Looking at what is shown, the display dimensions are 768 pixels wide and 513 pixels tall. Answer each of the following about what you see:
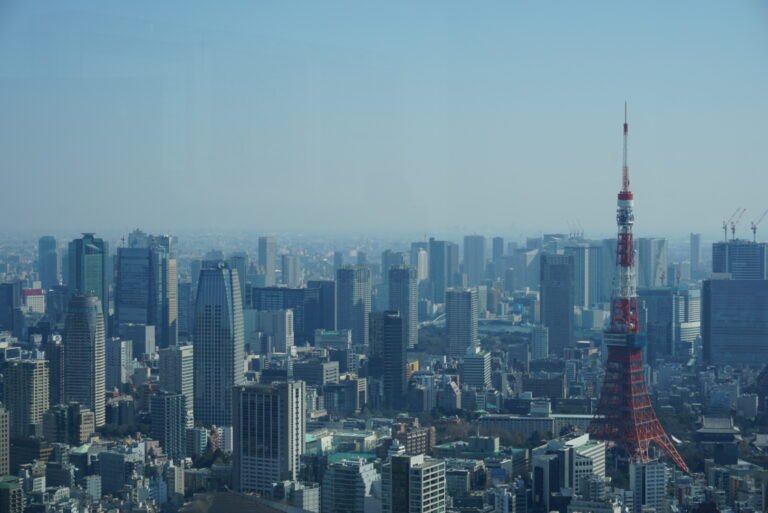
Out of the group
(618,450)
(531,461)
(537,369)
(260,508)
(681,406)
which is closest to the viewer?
(260,508)

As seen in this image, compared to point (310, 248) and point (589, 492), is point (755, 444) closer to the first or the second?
point (589, 492)

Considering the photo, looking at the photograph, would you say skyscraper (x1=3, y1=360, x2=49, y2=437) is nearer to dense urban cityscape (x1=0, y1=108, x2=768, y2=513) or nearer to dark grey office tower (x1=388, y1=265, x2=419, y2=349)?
dense urban cityscape (x1=0, y1=108, x2=768, y2=513)

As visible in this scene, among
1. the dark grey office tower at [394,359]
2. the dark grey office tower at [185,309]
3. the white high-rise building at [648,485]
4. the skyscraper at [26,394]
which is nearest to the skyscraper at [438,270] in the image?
the dark grey office tower at [394,359]

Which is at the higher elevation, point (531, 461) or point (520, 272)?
point (520, 272)

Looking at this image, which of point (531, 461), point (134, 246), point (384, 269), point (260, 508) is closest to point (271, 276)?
point (384, 269)

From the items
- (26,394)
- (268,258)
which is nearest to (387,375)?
(268,258)

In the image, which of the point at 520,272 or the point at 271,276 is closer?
the point at 271,276

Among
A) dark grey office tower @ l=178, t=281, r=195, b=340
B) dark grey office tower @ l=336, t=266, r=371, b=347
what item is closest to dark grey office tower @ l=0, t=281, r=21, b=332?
dark grey office tower @ l=178, t=281, r=195, b=340
